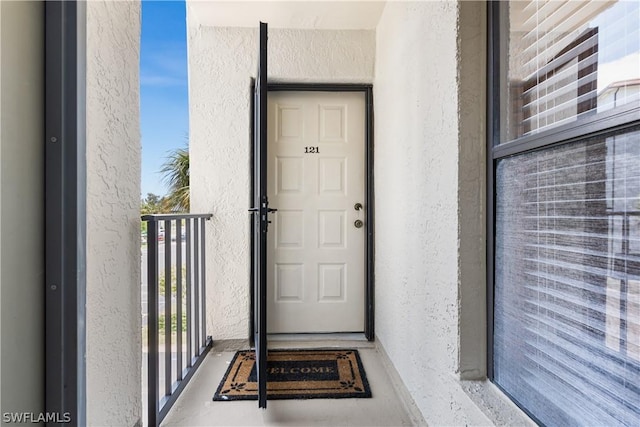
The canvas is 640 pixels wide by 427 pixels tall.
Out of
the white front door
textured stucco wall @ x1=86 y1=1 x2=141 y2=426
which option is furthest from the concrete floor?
the white front door

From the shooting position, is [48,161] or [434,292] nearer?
[48,161]

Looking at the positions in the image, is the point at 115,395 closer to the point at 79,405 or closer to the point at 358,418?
the point at 79,405

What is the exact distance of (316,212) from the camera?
8.43 ft

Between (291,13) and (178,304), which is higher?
(291,13)

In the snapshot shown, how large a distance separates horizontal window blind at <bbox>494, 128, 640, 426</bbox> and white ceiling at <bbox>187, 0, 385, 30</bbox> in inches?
68.3

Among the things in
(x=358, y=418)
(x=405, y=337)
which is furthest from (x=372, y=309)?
(x=358, y=418)

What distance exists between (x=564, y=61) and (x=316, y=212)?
1.89 meters

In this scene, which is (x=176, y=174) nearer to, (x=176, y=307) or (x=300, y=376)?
(x=176, y=307)

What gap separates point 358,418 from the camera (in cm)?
160

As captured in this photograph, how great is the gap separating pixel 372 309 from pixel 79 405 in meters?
1.94

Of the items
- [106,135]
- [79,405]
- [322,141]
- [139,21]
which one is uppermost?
Answer: [139,21]

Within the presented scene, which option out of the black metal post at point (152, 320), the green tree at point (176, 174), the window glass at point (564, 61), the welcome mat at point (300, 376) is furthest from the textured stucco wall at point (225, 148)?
the window glass at point (564, 61)

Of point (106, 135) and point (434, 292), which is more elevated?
point (106, 135)

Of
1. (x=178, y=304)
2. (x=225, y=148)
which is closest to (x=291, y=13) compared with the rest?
(x=225, y=148)
